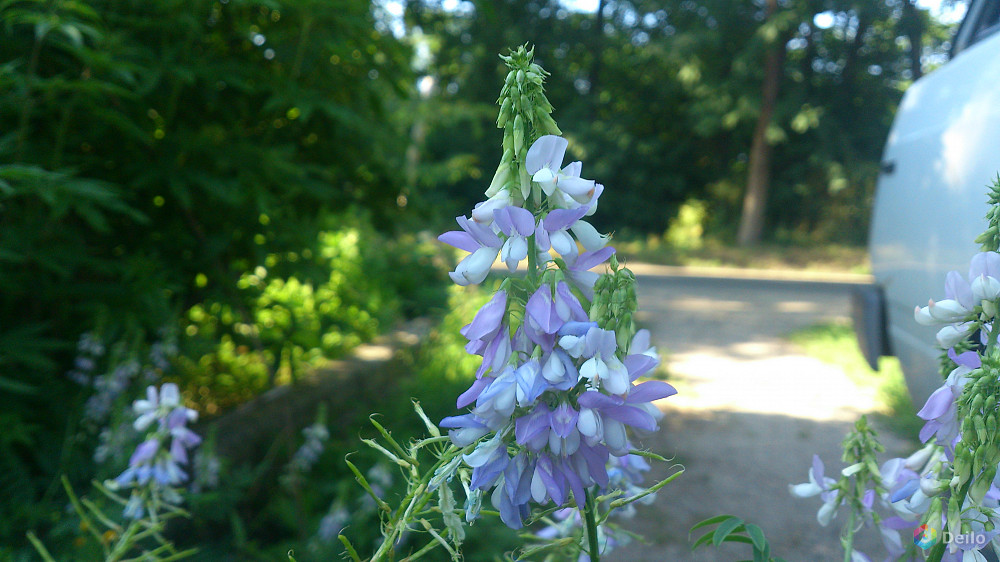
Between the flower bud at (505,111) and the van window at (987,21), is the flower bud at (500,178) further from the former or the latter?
the van window at (987,21)

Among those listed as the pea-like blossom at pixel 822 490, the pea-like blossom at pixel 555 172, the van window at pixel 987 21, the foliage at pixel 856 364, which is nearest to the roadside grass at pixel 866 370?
the foliage at pixel 856 364

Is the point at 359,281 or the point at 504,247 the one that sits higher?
the point at 504,247

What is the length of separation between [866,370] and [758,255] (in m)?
12.1

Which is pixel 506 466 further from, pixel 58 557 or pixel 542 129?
pixel 58 557

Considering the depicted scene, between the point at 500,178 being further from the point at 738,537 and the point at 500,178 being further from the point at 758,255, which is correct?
the point at 758,255

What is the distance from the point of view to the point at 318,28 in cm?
230

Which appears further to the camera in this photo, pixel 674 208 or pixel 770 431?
pixel 674 208

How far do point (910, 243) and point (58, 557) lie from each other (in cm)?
288

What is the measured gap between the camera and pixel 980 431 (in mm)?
599

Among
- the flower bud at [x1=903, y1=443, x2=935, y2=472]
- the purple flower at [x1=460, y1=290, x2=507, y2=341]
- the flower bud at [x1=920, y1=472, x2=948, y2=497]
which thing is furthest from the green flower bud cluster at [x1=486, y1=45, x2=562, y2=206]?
the flower bud at [x1=903, y1=443, x2=935, y2=472]

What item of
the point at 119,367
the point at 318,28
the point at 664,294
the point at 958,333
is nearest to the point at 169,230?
the point at 119,367

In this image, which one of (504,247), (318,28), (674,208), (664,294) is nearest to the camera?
(504,247)

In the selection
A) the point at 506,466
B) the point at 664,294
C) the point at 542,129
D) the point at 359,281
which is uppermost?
the point at 542,129

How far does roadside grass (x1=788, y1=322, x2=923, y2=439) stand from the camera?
414 cm
